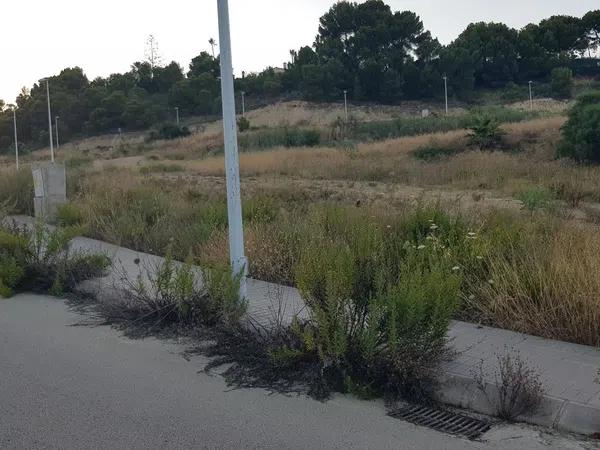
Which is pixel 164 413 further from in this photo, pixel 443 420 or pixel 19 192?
pixel 19 192

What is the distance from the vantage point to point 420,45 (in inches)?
3479

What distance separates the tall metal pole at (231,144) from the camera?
7391 millimetres

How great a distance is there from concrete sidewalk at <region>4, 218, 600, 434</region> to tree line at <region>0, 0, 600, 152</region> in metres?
81.7

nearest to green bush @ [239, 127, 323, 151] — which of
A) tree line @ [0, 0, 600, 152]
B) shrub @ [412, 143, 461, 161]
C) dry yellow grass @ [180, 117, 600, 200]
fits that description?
dry yellow grass @ [180, 117, 600, 200]

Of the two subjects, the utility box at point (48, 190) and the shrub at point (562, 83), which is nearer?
the utility box at point (48, 190)

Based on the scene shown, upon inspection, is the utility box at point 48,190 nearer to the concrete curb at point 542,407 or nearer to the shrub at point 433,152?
the concrete curb at point 542,407

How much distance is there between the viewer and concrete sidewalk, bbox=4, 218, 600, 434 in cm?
483

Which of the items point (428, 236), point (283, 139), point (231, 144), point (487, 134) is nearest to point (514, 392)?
point (428, 236)

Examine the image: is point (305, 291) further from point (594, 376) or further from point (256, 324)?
point (594, 376)

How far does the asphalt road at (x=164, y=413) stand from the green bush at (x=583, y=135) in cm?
2486

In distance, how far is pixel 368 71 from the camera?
3403 inches

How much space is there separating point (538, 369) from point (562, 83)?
3247 inches

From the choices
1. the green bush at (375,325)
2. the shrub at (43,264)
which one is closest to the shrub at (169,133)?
the shrub at (43,264)

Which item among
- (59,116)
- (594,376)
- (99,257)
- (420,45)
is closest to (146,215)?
(99,257)
